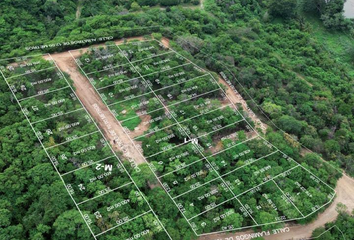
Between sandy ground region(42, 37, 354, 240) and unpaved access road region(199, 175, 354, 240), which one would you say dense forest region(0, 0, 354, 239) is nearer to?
unpaved access road region(199, 175, 354, 240)

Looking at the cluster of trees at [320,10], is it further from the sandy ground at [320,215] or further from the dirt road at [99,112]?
the dirt road at [99,112]

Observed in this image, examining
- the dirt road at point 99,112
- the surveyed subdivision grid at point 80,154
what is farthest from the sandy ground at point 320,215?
the dirt road at point 99,112

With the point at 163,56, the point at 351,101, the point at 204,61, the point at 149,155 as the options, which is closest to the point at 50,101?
the point at 149,155

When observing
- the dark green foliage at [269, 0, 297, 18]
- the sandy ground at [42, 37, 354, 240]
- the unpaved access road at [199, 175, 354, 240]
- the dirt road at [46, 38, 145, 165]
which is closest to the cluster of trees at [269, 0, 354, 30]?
the dark green foliage at [269, 0, 297, 18]

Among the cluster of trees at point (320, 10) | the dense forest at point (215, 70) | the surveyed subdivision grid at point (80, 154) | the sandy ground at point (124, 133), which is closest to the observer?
the surveyed subdivision grid at point (80, 154)

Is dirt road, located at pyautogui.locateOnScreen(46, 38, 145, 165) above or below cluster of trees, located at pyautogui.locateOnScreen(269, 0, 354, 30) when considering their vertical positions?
below

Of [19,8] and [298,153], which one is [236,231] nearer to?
[298,153]

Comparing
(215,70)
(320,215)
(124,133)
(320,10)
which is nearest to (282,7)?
(320,10)
